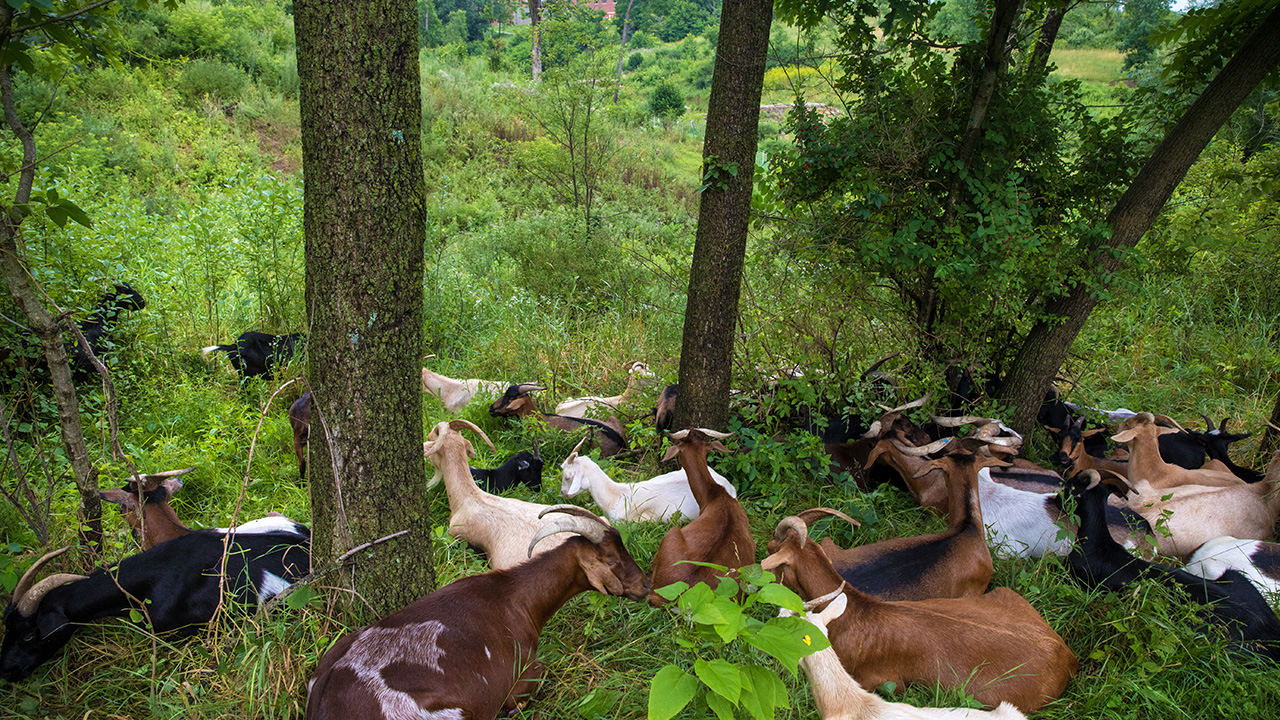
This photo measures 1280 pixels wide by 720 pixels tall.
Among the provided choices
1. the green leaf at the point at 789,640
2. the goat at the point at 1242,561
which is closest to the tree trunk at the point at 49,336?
Result: the green leaf at the point at 789,640

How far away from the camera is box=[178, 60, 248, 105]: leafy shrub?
1598 centimetres

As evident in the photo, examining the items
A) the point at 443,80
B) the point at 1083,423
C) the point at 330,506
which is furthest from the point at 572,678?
the point at 443,80

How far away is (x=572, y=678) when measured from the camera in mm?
3029

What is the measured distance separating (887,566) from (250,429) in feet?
13.9

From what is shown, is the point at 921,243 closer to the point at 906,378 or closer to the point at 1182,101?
the point at 906,378

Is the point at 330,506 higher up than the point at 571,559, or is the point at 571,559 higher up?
the point at 330,506

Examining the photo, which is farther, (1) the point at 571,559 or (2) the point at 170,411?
(2) the point at 170,411

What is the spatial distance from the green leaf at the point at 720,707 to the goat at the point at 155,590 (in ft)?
6.19

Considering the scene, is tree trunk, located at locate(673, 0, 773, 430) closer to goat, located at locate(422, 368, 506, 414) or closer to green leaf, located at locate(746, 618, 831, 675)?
goat, located at locate(422, 368, 506, 414)

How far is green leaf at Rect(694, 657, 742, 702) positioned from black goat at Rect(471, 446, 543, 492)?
107 inches

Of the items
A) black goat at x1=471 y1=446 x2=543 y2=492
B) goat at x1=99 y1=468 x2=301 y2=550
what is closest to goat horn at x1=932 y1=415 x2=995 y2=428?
black goat at x1=471 y1=446 x2=543 y2=492

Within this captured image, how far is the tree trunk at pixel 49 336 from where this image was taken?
113 inches

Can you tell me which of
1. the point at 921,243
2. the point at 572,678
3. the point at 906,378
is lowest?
the point at 572,678

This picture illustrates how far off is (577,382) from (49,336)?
12.8 ft
